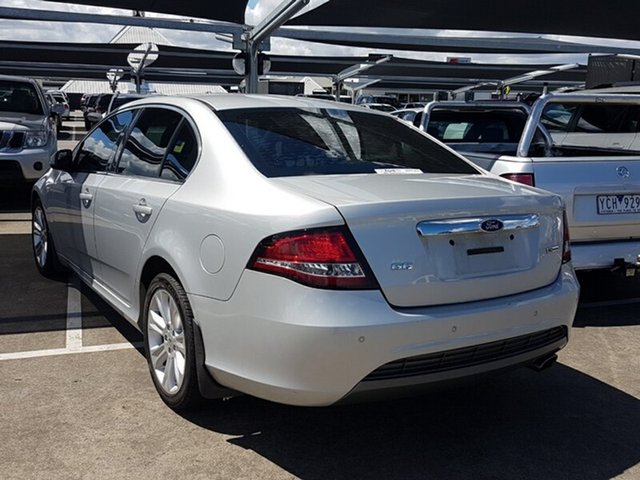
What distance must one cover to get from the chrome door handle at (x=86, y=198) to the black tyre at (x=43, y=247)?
3.98 feet

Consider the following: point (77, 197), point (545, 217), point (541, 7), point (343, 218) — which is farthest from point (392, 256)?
point (541, 7)

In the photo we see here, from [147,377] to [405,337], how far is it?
1.86m

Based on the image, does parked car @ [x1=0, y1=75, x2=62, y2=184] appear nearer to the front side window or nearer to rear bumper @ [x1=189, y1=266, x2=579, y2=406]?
the front side window

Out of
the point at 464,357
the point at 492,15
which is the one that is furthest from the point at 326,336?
the point at 492,15

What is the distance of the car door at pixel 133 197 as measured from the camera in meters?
3.57

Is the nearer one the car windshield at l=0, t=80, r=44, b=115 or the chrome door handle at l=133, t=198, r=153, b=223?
the chrome door handle at l=133, t=198, r=153, b=223

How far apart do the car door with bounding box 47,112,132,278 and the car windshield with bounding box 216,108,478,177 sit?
1244 millimetres

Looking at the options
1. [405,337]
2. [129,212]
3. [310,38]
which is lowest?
[405,337]

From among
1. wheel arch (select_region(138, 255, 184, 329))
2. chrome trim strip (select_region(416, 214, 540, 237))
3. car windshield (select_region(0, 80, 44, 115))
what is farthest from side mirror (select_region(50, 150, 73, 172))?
car windshield (select_region(0, 80, 44, 115))

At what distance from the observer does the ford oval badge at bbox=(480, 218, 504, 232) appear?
9.38 ft

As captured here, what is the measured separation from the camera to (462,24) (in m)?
13.5

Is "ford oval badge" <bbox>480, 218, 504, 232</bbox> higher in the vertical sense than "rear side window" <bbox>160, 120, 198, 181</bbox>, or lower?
lower

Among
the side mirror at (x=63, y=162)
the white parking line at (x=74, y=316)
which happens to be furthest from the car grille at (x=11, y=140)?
the side mirror at (x=63, y=162)

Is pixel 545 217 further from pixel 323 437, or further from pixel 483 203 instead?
pixel 323 437
